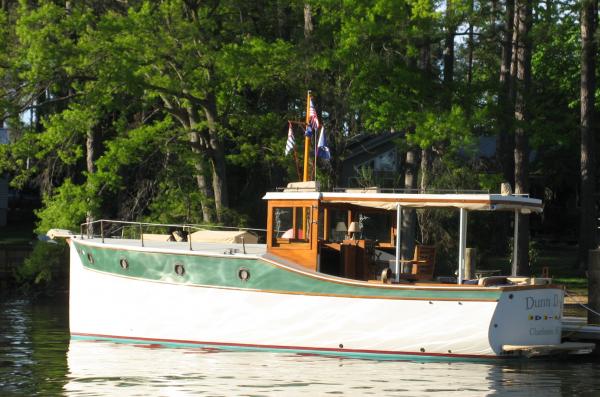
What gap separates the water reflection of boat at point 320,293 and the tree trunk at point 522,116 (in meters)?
12.2

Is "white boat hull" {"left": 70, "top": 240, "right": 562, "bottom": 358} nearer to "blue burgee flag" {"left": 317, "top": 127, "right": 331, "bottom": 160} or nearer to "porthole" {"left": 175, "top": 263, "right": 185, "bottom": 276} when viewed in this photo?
"porthole" {"left": 175, "top": 263, "right": 185, "bottom": 276}

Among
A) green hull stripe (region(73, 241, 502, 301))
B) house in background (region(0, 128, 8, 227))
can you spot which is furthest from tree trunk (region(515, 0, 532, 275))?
house in background (region(0, 128, 8, 227))

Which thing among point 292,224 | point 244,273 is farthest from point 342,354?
point 292,224

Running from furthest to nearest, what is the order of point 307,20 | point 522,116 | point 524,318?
point 522,116
point 307,20
point 524,318

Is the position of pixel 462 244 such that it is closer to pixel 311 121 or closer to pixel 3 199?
pixel 311 121

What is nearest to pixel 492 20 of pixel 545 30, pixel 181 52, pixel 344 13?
pixel 545 30

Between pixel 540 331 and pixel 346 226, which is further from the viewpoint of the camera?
pixel 346 226

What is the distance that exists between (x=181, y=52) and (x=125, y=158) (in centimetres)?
343

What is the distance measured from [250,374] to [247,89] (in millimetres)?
19476

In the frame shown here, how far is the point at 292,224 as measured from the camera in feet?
79.0

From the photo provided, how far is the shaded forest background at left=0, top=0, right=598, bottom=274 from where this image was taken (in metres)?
33.8

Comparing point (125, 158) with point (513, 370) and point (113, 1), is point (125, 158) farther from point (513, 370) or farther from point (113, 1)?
point (513, 370)

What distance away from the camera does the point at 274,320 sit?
23.4 meters

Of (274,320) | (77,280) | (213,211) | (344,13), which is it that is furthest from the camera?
(213,211)
